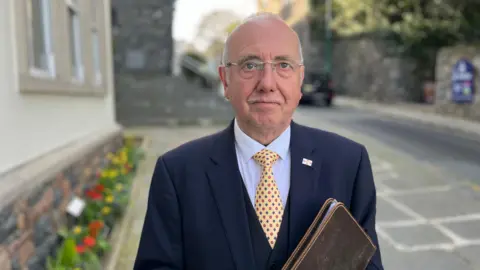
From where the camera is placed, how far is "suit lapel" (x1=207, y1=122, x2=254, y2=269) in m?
1.38

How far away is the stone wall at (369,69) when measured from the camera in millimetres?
19156

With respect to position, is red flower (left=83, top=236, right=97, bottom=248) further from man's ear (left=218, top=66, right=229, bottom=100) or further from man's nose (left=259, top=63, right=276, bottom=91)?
man's nose (left=259, top=63, right=276, bottom=91)

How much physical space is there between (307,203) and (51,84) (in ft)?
10.4

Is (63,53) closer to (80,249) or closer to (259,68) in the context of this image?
(80,249)

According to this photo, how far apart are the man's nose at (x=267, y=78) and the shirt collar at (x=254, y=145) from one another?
0.63 ft

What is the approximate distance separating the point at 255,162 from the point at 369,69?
68.7 feet

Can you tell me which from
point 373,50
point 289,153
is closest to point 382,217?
point 289,153

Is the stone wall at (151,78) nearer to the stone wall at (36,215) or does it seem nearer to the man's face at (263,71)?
the stone wall at (36,215)

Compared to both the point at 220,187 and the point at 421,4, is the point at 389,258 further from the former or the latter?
the point at 421,4

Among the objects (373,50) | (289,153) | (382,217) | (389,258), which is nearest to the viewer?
(289,153)

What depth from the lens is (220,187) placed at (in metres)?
1.44

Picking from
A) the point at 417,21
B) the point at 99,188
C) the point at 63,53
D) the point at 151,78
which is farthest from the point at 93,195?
the point at 417,21

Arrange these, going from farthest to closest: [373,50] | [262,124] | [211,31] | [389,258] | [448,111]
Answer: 1. [211,31]
2. [373,50]
3. [448,111]
4. [389,258]
5. [262,124]

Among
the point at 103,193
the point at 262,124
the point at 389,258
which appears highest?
the point at 262,124
